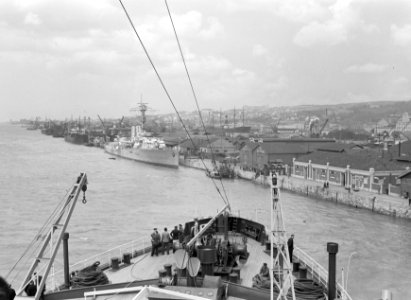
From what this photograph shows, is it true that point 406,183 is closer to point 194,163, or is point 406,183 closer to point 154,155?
point 194,163

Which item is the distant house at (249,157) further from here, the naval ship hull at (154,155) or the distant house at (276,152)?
the naval ship hull at (154,155)

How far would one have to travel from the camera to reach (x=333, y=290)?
766 cm

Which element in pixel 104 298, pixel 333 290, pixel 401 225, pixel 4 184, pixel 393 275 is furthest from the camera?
pixel 4 184

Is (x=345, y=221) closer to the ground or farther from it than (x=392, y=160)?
closer to the ground

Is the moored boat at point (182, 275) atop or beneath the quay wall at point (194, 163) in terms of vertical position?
atop

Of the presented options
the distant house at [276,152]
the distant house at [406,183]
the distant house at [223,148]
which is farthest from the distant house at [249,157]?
the distant house at [406,183]

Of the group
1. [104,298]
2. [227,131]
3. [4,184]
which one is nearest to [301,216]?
[104,298]

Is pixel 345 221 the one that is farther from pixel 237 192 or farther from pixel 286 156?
pixel 286 156

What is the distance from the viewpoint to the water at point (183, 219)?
1684cm

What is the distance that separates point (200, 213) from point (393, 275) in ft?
39.5

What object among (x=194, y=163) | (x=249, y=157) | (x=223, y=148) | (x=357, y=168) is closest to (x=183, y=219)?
(x=357, y=168)

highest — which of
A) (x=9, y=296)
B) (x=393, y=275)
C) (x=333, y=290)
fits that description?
(x=9, y=296)

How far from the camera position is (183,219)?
968 inches

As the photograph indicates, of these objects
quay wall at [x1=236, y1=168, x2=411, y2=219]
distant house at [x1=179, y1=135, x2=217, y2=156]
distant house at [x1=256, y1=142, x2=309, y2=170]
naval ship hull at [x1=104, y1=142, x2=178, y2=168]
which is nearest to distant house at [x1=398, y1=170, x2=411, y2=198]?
quay wall at [x1=236, y1=168, x2=411, y2=219]
